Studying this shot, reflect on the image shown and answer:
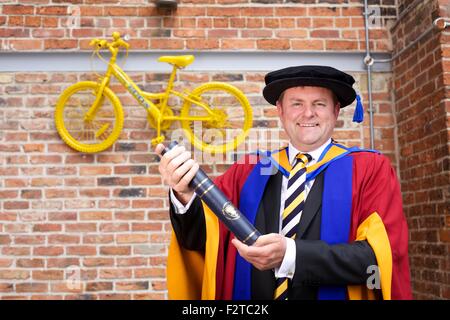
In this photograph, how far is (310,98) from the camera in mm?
1932

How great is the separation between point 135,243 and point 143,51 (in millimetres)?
1493

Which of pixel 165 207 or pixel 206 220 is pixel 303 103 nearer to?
pixel 206 220

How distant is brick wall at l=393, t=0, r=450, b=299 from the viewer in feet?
10.4

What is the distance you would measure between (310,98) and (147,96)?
197cm

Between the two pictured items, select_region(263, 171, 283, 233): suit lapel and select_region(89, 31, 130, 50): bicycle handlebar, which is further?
select_region(89, 31, 130, 50): bicycle handlebar

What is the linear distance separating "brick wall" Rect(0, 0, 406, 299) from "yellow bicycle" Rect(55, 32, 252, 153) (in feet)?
0.32

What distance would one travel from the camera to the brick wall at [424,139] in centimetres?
316

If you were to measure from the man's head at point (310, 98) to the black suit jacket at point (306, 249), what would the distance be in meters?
0.18

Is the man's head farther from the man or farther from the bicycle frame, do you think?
the bicycle frame

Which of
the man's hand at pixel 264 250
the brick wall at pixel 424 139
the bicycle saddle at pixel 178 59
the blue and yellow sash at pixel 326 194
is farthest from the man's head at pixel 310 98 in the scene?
the bicycle saddle at pixel 178 59

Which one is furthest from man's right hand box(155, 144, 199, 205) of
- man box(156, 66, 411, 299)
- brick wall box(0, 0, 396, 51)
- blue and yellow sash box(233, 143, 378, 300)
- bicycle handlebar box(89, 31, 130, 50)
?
brick wall box(0, 0, 396, 51)

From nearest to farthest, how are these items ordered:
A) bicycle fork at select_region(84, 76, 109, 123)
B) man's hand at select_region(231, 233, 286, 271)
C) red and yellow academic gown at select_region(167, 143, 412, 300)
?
man's hand at select_region(231, 233, 286, 271)
red and yellow academic gown at select_region(167, 143, 412, 300)
bicycle fork at select_region(84, 76, 109, 123)

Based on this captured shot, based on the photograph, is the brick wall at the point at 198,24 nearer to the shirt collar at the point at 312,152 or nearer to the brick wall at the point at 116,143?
the brick wall at the point at 116,143
